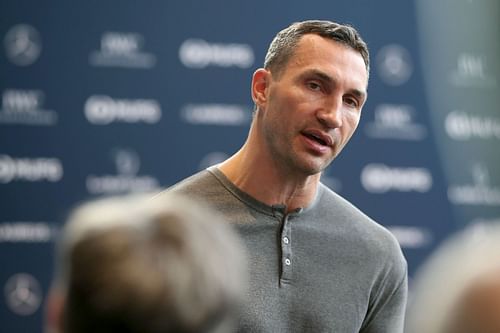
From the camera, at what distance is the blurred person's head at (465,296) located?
1.03 meters

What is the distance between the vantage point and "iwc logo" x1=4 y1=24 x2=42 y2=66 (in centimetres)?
432

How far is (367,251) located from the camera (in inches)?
100

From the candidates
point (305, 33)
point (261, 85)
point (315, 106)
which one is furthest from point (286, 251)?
point (305, 33)

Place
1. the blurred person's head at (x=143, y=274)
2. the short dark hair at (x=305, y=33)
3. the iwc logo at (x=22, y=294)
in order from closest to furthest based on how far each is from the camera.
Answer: the blurred person's head at (x=143, y=274) < the short dark hair at (x=305, y=33) < the iwc logo at (x=22, y=294)

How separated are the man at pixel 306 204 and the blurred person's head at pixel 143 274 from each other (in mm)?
1276

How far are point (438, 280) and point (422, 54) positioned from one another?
388cm

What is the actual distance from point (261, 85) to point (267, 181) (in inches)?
11.7

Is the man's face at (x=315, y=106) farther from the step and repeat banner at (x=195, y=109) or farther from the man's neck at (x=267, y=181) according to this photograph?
the step and repeat banner at (x=195, y=109)

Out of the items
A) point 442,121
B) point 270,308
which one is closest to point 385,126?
point 442,121

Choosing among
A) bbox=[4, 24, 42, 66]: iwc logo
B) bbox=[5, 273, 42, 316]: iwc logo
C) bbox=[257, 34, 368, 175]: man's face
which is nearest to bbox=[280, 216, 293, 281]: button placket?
bbox=[257, 34, 368, 175]: man's face

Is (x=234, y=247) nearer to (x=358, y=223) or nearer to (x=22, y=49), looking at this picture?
(x=358, y=223)

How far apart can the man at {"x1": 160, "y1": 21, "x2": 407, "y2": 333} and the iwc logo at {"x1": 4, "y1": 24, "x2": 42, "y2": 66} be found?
6.75 feet

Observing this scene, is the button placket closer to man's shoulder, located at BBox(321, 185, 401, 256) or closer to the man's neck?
the man's neck

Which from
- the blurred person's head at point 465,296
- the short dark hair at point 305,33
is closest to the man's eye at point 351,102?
the short dark hair at point 305,33
